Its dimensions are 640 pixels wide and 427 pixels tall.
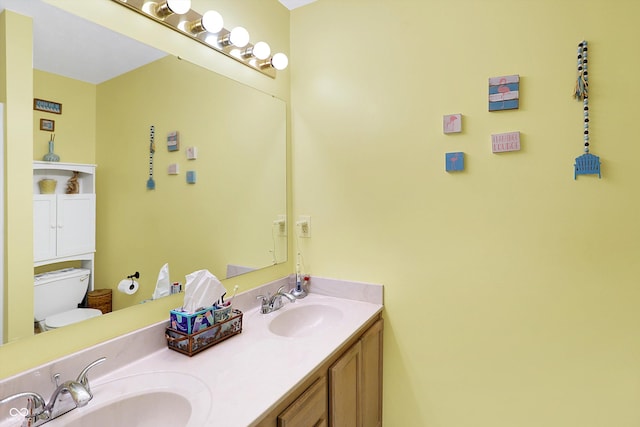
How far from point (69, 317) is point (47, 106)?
0.63m

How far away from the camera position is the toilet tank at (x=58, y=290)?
3.10 feet

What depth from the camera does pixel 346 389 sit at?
4.29 ft

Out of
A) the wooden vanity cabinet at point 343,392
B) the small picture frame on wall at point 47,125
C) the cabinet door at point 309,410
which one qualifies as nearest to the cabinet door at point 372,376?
the wooden vanity cabinet at point 343,392

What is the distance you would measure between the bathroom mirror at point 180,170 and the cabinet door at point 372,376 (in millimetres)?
654

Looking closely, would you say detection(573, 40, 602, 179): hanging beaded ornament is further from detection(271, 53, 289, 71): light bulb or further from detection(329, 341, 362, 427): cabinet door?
detection(271, 53, 289, 71): light bulb

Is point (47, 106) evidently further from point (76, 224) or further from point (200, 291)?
point (200, 291)

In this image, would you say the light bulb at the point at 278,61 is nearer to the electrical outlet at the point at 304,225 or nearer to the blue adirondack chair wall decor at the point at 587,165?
the electrical outlet at the point at 304,225

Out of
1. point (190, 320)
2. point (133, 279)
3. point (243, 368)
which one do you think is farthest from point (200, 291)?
point (243, 368)

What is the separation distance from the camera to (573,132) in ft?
4.22

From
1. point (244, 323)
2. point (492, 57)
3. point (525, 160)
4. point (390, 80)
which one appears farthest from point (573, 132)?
point (244, 323)

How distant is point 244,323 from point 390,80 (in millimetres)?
1346

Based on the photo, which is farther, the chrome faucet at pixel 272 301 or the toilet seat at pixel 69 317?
the chrome faucet at pixel 272 301

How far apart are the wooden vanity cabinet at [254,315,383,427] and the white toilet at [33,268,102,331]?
0.66 metres

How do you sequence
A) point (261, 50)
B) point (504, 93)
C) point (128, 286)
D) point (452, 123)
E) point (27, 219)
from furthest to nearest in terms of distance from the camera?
point (261, 50) → point (452, 123) → point (504, 93) → point (128, 286) → point (27, 219)
